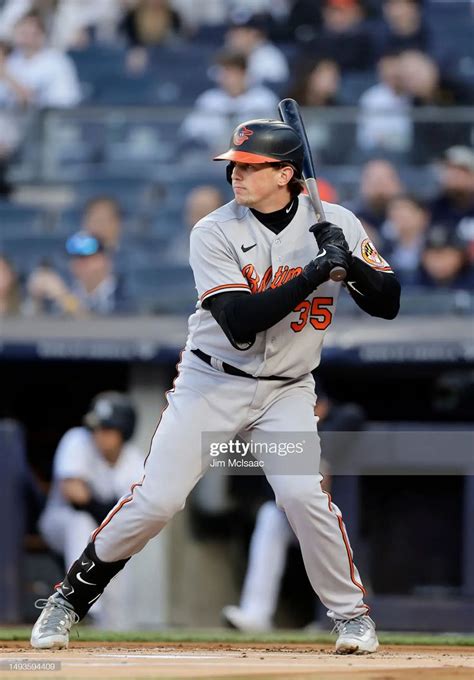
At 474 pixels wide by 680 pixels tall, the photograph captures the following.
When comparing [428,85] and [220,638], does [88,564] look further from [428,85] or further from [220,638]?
[428,85]

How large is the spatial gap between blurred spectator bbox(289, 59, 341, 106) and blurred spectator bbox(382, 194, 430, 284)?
1.12 m

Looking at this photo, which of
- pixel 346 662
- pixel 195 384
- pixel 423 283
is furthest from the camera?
pixel 423 283

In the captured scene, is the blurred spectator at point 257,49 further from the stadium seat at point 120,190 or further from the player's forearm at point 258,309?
the player's forearm at point 258,309

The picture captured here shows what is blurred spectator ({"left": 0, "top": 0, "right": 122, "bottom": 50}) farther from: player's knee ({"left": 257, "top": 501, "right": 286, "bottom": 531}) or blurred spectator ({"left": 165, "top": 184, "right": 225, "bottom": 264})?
player's knee ({"left": 257, "top": 501, "right": 286, "bottom": 531})

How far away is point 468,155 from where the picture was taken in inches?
308

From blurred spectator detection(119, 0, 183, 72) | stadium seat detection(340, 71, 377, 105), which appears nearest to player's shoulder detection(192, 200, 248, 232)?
stadium seat detection(340, 71, 377, 105)

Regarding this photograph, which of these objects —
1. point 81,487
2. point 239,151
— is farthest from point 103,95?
point 239,151

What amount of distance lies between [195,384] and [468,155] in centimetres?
402

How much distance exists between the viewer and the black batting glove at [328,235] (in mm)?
3991

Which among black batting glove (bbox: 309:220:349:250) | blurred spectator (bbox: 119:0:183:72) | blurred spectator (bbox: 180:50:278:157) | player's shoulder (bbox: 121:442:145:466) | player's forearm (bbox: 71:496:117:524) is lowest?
player's forearm (bbox: 71:496:117:524)

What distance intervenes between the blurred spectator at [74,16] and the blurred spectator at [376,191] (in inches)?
122

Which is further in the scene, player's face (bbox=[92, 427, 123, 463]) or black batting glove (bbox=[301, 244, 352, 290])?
player's face (bbox=[92, 427, 123, 463])

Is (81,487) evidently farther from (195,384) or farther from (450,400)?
(195,384)

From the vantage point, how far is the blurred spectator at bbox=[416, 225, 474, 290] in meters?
7.59
